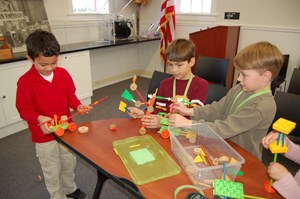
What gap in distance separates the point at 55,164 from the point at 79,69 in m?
1.94

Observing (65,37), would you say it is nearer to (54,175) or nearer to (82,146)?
(54,175)

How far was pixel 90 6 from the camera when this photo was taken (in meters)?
3.91

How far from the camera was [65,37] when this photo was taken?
3.53 meters

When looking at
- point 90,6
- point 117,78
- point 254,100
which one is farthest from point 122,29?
point 254,100

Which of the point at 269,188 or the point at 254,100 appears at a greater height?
the point at 254,100

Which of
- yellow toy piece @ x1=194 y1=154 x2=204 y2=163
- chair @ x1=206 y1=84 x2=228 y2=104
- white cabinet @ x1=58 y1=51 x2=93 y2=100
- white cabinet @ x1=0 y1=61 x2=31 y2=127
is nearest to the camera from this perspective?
yellow toy piece @ x1=194 y1=154 x2=204 y2=163

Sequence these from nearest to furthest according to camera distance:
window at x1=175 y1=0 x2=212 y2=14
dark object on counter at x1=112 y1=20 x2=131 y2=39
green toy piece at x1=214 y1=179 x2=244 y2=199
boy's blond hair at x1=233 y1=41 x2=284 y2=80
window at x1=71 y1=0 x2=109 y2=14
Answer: green toy piece at x1=214 y1=179 x2=244 y2=199 → boy's blond hair at x1=233 y1=41 x2=284 y2=80 → window at x1=71 y1=0 x2=109 y2=14 → dark object on counter at x1=112 y1=20 x2=131 y2=39 → window at x1=175 y1=0 x2=212 y2=14

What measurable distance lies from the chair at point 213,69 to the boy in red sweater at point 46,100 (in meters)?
1.66

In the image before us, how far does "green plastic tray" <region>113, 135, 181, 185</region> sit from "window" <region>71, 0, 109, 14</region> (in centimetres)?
312

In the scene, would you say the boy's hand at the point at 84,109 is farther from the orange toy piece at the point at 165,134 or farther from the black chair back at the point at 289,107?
the black chair back at the point at 289,107

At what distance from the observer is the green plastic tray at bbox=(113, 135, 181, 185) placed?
92 cm

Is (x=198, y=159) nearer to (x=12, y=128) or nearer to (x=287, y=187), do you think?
(x=287, y=187)

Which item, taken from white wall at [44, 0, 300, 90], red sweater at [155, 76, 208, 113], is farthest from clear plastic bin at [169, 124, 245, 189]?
white wall at [44, 0, 300, 90]

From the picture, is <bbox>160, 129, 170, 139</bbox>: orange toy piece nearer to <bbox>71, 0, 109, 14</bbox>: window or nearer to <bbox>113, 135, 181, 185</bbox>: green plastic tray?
<bbox>113, 135, 181, 185</bbox>: green plastic tray
